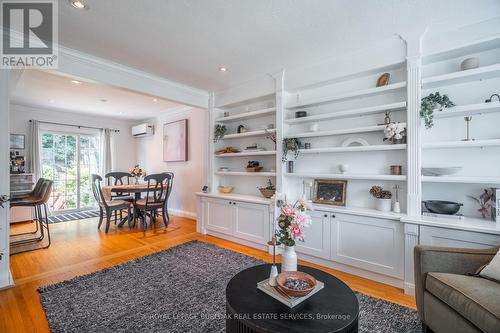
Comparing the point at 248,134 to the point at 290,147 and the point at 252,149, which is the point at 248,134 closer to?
the point at 252,149

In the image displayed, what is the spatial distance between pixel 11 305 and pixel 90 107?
4.47m

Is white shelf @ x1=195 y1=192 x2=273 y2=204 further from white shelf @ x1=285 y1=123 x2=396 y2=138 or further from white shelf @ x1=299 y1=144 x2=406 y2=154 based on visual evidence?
white shelf @ x1=285 y1=123 x2=396 y2=138

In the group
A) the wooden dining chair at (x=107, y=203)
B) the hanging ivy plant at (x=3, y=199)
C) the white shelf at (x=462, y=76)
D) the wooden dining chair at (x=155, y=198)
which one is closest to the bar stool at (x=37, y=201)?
the wooden dining chair at (x=107, y=203)

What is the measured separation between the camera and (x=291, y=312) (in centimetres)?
124

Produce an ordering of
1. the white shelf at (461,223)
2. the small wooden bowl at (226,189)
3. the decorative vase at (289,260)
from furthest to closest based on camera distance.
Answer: the small wooden bowl at (226,189)
the white shelf at (461,223)
the decorative vase at (289,260)

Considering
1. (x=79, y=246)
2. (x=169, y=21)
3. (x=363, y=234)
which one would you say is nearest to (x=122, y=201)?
(x=79, y=246)

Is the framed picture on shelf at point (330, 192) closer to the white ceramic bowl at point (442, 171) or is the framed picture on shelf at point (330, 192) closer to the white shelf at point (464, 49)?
the white ceramic bowl at point (442, 171)

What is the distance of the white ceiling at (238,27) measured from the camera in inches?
77.7

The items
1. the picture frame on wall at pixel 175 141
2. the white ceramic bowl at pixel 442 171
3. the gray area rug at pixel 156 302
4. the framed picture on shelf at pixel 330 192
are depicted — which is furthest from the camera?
the picture frame on wall at pixel 175 141

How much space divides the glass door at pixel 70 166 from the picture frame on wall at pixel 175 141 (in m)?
2.14

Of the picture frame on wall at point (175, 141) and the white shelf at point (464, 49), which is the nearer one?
the white shelf at point (464, 49)

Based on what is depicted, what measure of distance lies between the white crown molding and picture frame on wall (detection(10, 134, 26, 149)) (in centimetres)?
397

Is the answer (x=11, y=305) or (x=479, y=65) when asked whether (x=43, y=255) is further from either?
(x=479, y=65)

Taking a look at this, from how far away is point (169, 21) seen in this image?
2172mm
